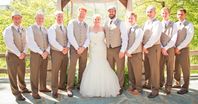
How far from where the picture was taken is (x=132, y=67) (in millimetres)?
7621

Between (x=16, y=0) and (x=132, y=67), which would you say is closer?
(x=132, y=67)

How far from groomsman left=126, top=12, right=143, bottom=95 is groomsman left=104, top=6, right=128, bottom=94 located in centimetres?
16

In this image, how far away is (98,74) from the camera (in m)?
7.30

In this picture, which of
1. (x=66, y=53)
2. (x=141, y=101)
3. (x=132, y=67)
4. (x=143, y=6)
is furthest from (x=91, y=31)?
(x=143, y=6)

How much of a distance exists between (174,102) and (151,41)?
4.07ft

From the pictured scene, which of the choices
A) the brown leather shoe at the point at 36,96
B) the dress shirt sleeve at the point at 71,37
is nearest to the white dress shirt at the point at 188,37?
the dress shirt sleeve at the point at 71,37

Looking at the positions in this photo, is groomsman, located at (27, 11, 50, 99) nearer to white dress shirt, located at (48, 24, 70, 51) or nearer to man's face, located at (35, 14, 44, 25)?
man's face, located at (35, 14, 44, 25)

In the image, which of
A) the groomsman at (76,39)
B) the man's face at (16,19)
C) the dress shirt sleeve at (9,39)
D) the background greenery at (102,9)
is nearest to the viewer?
the dress shirt sleeve at (9,39)

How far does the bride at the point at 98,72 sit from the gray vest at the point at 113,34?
0.34 feet

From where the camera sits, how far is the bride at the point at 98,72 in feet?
23.8

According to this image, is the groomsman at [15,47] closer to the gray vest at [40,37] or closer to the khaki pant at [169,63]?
the gray vest at [40,37]

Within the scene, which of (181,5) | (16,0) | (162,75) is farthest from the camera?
(16,0)

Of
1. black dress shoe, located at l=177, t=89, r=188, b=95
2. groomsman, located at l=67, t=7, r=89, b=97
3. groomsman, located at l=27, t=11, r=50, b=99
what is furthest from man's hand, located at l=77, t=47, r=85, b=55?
black dress shoe, located at l=177, t=89, r=188, b=95

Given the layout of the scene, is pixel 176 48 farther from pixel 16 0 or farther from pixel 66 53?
pixel 16 0
